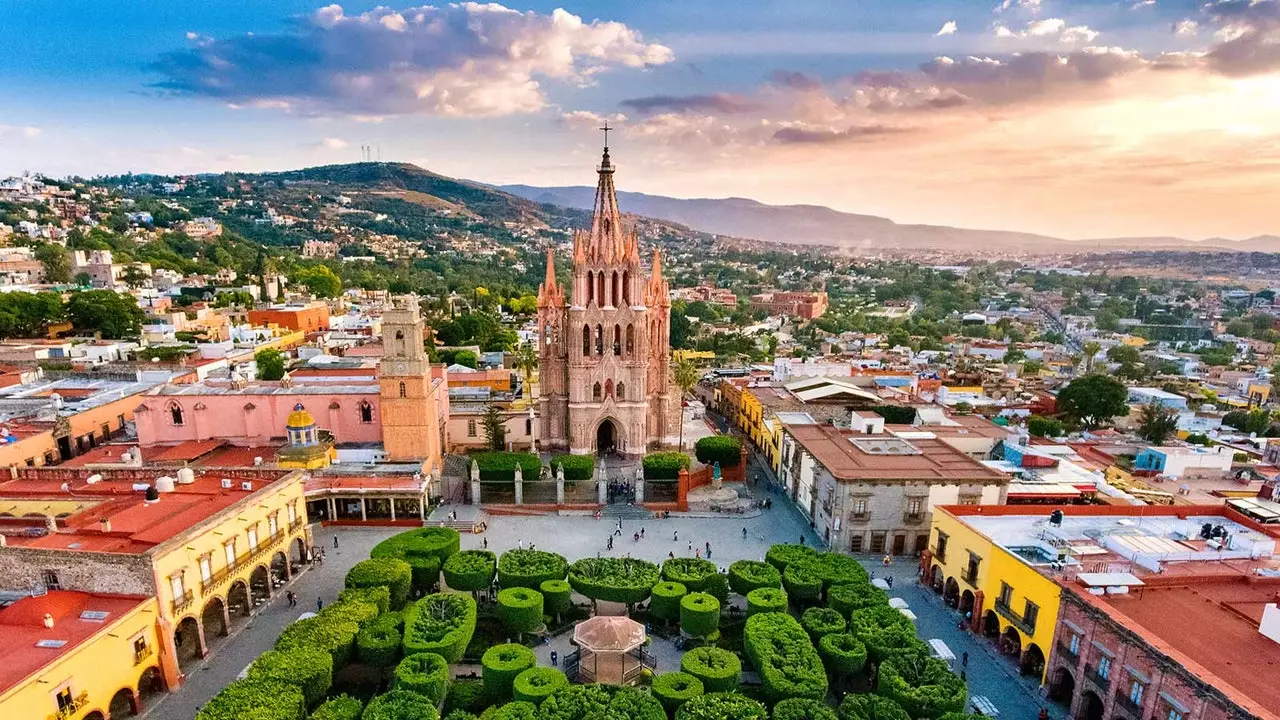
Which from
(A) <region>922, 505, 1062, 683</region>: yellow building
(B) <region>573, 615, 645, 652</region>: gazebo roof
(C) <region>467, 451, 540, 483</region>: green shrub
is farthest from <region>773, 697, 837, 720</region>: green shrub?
(C) <region>467, 451, 540, 483</region>: green shrub

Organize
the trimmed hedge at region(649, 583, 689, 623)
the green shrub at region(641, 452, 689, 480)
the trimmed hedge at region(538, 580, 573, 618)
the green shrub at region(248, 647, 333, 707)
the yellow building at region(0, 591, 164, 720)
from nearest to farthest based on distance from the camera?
the yellow building at region(0, 591, 164, 720) < the green shrub at region(248, 647, 333, 707) < the trimmed hedge at region(649, 583, 689, 623) < the trimmed hedge at region(538, 580, 573, 618) < the green shrub at region(641, 452, 689, 480)

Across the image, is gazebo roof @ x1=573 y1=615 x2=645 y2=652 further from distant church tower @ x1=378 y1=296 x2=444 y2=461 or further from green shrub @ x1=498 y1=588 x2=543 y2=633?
distant church tower @ x1=378 y1=296 x2=444 y2=461

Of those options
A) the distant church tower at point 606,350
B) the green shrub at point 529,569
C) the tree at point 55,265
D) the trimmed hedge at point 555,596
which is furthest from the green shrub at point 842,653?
the tree at point 55,265

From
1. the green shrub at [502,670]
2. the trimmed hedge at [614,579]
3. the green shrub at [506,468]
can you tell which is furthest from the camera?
the green shrub at [506,468]

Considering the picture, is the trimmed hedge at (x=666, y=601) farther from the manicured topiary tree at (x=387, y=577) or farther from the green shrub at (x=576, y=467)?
the green shrub at (x=576, y=467)

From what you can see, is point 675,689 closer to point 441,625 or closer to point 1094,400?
point 441,625

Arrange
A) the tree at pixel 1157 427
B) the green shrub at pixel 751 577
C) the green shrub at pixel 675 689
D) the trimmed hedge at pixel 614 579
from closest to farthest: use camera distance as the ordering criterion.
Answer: the green shrub at pixel 675 689, the trimmed hedge at pixel 614 579, the green shrub at pixel 751 577, the tree at pixel 1157 427
